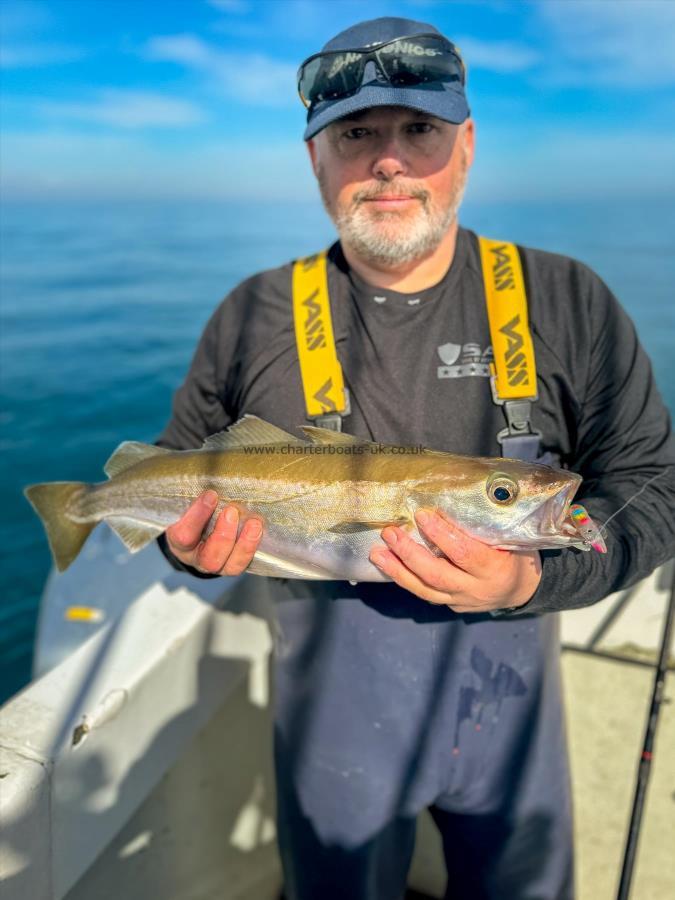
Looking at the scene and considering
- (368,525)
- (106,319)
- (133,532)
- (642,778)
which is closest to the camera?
(368,525)

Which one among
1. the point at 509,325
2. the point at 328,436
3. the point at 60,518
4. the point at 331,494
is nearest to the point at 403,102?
the point at 509,325

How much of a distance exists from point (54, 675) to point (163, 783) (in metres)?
1.00

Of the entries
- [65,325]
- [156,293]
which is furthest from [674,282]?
[65,325]

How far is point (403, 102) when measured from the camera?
241 centimetres

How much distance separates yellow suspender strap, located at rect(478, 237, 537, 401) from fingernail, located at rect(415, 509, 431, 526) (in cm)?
60

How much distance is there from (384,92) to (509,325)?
98 cm

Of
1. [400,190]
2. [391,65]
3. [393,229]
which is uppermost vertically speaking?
[391,65]

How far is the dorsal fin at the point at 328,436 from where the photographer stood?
2.34 metres

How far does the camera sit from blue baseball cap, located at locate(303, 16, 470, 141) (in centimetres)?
242

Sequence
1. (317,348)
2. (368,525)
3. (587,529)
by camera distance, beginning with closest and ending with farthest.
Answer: (587,529) → (368,525) → (317,348)

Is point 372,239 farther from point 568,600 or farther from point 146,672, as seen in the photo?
point 146,672

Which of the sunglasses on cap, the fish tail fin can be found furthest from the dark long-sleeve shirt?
the fish tail fin

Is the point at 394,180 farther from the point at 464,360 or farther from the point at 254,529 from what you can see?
the point at 254,529

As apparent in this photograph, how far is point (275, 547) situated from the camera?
238cm
